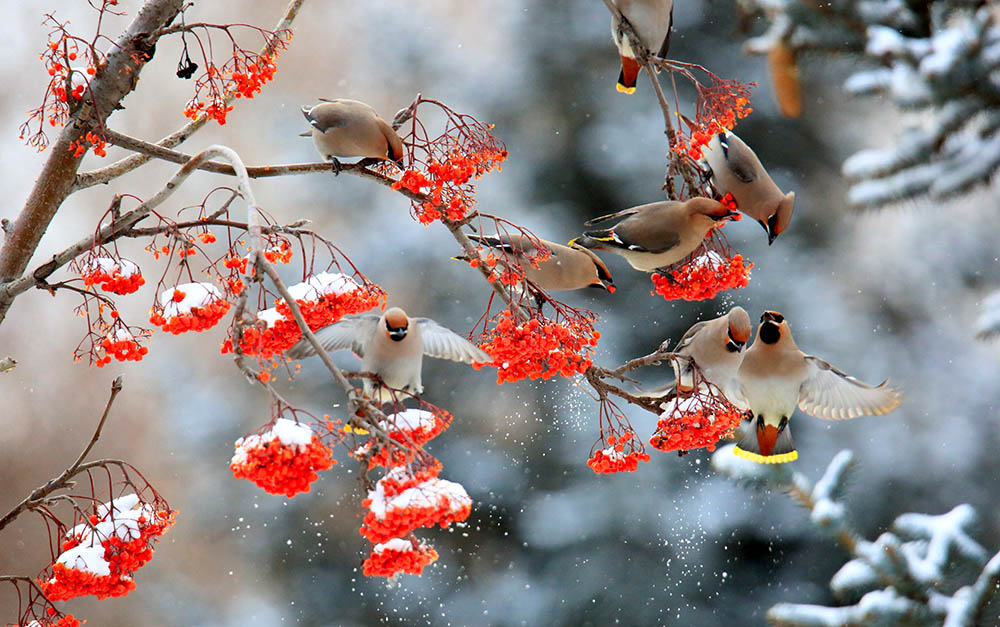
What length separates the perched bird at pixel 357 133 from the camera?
1822 millimetres

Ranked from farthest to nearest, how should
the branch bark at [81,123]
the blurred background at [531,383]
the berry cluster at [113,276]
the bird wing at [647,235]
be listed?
the blurred background at [531,383], the bird wing at [647,235], the branch bark at [81,123], the berry cluster at [113,276]

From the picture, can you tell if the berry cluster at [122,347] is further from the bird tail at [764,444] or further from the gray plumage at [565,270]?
the bird tail at [764,444]

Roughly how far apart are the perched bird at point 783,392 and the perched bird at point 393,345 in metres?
0.63

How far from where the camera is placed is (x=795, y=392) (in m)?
2.27

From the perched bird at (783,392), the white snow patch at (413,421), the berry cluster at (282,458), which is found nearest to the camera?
the berry cluster at (282,458)

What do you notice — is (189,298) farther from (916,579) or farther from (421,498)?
(916,579)

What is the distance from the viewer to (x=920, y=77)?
80cm

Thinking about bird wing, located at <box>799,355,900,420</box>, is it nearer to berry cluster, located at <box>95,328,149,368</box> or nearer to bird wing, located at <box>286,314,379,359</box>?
bird wing, located at <box>286,314,379,359</box>

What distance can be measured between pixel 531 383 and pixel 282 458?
11.6ft

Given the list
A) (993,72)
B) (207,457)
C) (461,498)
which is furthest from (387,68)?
(993,72)

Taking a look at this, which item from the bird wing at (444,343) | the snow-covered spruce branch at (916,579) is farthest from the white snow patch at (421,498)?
the bird wing at (444,343)

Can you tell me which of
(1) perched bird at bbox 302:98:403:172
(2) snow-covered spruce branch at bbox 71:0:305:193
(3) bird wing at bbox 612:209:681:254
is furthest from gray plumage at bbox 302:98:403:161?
(3) bird wing at bbox 612:209:681:254

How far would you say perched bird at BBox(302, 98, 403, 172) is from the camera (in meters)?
1.82

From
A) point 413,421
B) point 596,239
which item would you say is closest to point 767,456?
point 596,239
